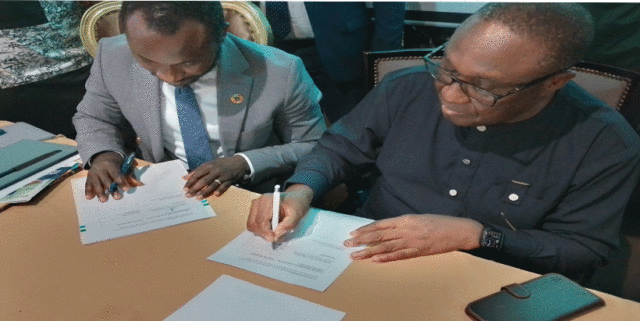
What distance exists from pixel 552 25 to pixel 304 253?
703mm

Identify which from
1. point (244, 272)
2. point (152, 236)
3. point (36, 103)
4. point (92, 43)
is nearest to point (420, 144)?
point (244, 272)

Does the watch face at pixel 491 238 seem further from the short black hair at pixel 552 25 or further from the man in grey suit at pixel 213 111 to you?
the man in grey suit at pixel 213 111

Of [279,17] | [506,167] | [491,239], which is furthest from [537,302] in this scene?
[279,17]

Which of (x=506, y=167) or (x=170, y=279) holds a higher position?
(x=506, y=167)

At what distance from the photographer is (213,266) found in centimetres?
94

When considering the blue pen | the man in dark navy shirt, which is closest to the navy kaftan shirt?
the man in dark navy shirt

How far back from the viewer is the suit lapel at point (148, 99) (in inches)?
59.2

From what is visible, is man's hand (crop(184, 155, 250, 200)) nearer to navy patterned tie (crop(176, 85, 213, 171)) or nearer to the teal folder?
navy patterned tie (crop(176, 85, 213, 171))

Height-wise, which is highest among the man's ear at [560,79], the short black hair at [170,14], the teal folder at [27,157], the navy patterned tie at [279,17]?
the short black hair at [170,14]

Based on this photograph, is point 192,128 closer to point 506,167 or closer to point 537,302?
point 506,167

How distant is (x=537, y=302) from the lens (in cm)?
80

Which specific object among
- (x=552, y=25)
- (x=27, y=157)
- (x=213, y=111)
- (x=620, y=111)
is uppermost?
(x=552, y=25)

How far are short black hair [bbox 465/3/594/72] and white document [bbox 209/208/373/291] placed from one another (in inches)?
21.1

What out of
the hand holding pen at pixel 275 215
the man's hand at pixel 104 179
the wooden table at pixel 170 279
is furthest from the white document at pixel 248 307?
the man's hand at pixel 104 179
